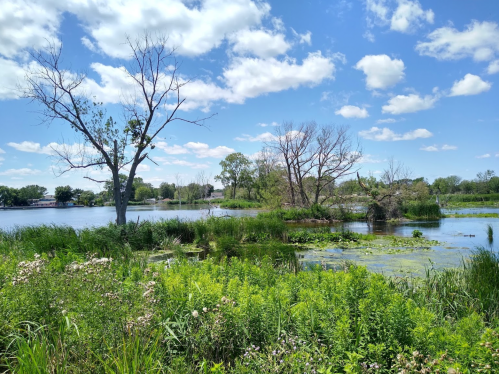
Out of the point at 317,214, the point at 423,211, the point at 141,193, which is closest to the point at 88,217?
the point at 317,214

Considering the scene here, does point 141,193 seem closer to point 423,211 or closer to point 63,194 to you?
point 63,194

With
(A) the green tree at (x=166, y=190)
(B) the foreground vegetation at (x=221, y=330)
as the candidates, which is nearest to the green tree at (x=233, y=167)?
(A) the green tree at (x=166, y=190)

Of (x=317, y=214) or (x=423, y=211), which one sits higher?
(x=317, y=214)

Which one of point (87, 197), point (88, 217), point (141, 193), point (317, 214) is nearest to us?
point (317, 214)

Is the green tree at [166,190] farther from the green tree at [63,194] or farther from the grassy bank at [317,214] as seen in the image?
the grassy bank at [317,214]

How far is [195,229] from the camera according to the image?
46.5 ft

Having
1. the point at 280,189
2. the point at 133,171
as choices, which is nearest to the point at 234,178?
the point at 280,189

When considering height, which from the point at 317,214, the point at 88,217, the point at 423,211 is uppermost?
the point at 88,217

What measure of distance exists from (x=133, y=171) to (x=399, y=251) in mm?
12640

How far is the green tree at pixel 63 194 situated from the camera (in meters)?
70.7

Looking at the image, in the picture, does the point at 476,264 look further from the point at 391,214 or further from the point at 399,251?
the point at 391,214

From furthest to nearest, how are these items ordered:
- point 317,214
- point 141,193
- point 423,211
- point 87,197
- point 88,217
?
1. point 141,193
2. point 87,197
3. point 88,217
4. point 423,211
5. point 317,214

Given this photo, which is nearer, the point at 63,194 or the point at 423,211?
the point at 423,211

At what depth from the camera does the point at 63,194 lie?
71.0 m
